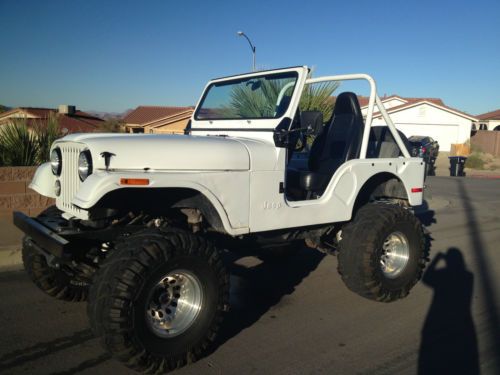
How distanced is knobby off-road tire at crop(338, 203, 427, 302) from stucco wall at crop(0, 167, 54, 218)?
Answer: 5.14 m

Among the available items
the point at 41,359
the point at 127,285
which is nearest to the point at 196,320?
the point at 127,285

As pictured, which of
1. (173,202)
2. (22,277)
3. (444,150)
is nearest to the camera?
(173,202)

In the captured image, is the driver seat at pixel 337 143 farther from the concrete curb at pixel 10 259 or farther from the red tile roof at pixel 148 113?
the red tile roof at pixel 148 113

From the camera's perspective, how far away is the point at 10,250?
5.82 meters

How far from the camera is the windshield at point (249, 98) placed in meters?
4.43

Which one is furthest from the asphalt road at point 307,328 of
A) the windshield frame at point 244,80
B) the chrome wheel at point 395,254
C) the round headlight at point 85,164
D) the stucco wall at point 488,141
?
the stucco wall at point 488,141

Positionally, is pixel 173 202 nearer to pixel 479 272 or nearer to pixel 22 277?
pixel 22 277

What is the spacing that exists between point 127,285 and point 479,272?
4670 millimetres

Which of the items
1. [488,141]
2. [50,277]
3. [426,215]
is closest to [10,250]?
[50,277]

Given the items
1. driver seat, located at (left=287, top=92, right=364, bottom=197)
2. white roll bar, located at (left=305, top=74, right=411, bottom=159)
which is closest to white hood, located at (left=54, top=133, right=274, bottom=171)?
driver seat, located at (left=287, top=92, right=364, bottom=197)

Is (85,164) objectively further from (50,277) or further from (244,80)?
(244,80)

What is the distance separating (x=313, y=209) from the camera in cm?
423

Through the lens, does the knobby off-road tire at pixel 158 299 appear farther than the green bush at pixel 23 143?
No

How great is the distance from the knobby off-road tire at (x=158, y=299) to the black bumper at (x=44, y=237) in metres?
0.34
